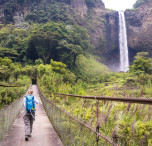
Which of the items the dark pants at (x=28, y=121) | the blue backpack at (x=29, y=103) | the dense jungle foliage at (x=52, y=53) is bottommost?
the dark pants at (x=28, y=121)

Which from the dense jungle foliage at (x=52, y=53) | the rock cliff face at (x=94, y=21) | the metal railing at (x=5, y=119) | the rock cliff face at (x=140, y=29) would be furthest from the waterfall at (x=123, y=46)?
the metal railing at (x=5, y=119)

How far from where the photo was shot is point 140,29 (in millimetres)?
52875

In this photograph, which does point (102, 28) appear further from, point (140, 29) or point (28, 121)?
point (28, 121)

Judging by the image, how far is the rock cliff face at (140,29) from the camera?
50312mm

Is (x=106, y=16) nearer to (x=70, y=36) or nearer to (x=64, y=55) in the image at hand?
(x=70, y=36)

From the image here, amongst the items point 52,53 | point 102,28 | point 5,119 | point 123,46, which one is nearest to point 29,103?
point 5,119

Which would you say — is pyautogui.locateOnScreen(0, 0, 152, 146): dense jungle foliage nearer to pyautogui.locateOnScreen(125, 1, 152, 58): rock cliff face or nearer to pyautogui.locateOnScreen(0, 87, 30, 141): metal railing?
pyautogui.locateOnScreen(125, 1, 152, 58): rock cliff face

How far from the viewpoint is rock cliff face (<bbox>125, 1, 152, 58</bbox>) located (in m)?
50.3

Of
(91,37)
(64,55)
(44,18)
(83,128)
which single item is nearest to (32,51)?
(64,55)

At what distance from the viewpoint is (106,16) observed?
57.8 m

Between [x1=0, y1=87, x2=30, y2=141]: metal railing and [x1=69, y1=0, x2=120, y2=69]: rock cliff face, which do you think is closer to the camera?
[x1=0, y1=87, x2=30, y2=141]: metal railing

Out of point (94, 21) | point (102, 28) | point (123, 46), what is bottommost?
point (123, 46)

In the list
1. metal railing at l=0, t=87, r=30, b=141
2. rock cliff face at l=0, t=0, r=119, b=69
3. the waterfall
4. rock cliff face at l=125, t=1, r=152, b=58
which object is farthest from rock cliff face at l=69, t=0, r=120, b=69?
metal railing at l=0, t=87, r=30, b=141

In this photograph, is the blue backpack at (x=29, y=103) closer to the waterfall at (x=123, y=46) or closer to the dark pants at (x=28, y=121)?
the dark pants at (x=28, y=121)
